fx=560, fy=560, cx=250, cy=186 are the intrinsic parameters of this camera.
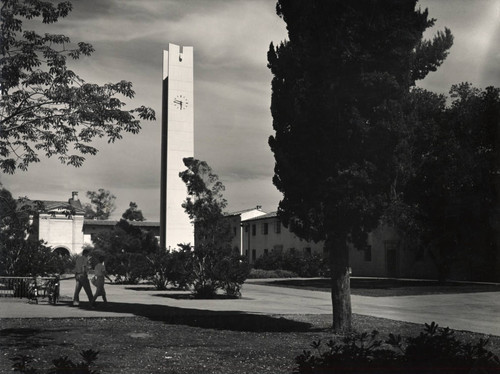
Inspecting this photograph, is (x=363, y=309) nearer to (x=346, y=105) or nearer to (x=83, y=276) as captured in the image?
(x=346, y=105)

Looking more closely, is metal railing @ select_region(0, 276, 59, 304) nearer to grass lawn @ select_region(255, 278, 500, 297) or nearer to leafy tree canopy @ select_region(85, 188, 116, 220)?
grass lawn @ select_region(255, 278, 500, 297)

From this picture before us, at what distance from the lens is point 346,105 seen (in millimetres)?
10750

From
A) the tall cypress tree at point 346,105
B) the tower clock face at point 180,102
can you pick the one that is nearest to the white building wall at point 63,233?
the tower clock face at point 180,102

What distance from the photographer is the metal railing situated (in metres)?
17.4

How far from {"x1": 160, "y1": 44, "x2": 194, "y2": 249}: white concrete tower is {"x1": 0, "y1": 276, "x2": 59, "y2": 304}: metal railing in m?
14.7

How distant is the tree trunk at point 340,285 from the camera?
11.0 meters

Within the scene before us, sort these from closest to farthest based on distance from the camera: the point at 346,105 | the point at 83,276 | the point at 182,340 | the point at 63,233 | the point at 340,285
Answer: the point at 182,340, the point at 346,105, the point at 340,285, the point at 83,276, the point at 63,233

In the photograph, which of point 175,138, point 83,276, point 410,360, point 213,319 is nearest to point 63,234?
point 175,138

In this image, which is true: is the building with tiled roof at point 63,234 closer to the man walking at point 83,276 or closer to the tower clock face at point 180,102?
the tower clock face at point 180,102

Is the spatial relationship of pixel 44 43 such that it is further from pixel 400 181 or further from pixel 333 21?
pixel 400 181

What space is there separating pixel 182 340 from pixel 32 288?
10458 millimetres

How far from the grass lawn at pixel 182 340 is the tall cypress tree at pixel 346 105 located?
184 centimetres

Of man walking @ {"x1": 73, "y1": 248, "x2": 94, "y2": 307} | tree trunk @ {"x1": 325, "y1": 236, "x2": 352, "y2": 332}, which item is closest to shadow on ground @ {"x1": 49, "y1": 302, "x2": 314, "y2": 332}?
man walking @ {"x1": 73, "y1": 248, "x2": 94, "y2": 307}

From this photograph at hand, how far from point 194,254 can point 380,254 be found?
2474cm
